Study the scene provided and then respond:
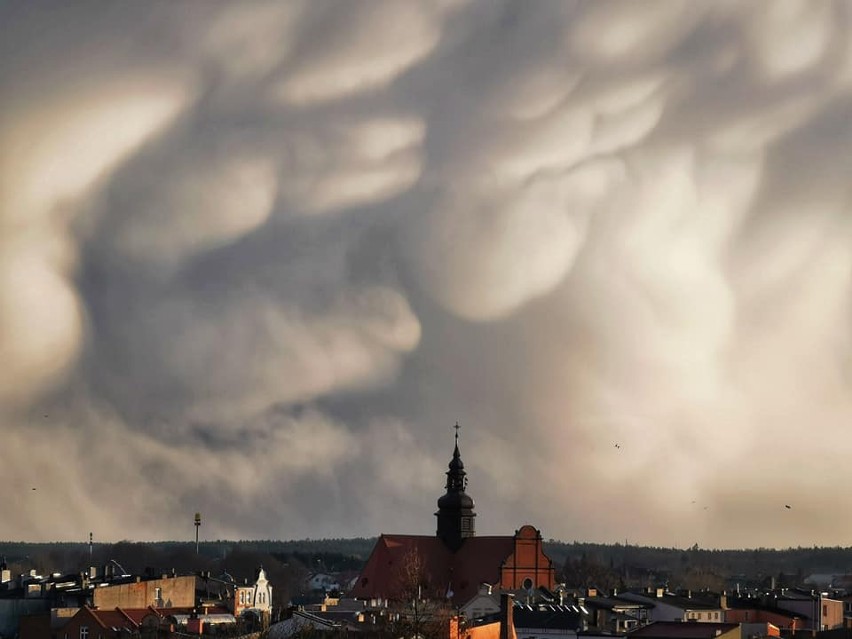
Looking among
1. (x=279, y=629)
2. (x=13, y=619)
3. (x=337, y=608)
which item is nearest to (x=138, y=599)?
(x=13, y=619)

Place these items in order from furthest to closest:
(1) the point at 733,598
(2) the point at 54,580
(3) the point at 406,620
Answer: (1) the point at 733,598 < (2) the point at 54,580 < (3) the point at 406,620

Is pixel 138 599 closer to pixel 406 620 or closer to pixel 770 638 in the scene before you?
pixel 406 620

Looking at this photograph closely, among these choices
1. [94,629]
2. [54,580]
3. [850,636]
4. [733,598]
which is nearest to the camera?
[94,629]

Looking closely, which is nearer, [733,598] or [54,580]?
[54,580]

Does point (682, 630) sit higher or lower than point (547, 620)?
lower

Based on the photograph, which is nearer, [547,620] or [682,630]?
[682,630]

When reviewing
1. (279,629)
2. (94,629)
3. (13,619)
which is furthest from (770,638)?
(13,619)

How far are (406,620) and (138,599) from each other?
44414 millimetres

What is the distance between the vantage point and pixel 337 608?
175500mm

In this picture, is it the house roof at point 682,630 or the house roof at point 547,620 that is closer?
the house roof at point 682,630

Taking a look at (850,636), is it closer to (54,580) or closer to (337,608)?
(337,608)

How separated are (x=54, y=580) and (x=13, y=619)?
1495 centimetres

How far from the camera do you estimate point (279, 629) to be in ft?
422

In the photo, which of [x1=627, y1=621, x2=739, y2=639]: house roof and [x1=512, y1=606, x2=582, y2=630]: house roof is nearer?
[x1=627, y1=621, x2=739, y2=639]: house roof
